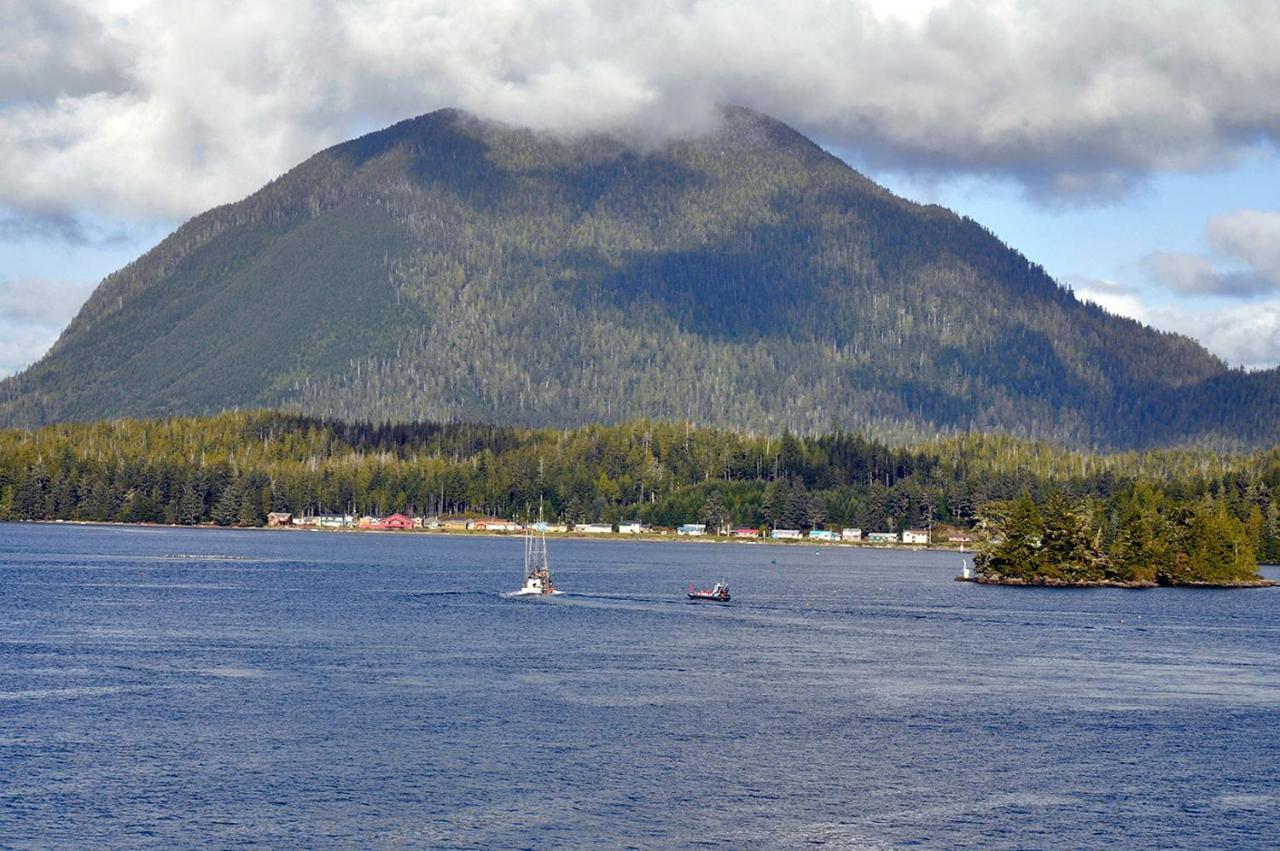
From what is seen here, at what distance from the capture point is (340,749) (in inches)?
3095

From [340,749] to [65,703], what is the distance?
19.3 m

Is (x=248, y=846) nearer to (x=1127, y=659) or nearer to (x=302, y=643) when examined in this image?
(x=302, y=643)

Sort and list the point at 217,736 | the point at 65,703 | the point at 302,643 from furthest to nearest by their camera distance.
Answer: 1. the point at 302,643
2. the point at 65,703
3. the point at 217,736

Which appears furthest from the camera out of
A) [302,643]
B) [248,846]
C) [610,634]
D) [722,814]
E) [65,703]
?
[610,634]

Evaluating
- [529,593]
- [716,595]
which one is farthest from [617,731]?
[529,593]

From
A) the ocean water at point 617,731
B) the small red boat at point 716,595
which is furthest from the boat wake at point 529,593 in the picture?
the ocean water at point 617,731

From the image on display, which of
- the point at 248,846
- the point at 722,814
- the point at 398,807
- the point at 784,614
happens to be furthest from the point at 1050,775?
the point at 784,614

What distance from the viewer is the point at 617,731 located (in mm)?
84625

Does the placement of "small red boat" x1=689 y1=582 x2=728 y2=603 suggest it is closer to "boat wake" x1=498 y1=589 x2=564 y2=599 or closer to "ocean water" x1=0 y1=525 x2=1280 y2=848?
"boat wake" x1=498 y1=589 x2=564 y2=599

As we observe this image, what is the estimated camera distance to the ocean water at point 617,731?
2613 inches

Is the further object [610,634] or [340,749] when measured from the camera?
[610,634]

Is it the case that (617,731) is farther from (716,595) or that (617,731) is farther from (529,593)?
(529,593)

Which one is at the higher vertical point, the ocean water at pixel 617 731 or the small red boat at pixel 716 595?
the small red boat at pixel 716 595

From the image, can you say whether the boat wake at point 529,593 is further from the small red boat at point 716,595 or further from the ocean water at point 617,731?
the ocean water at point 617,731
